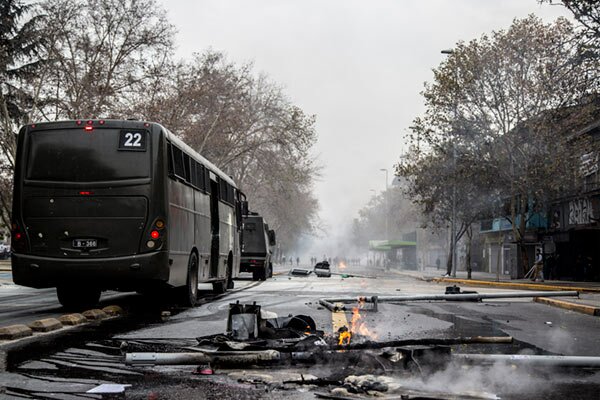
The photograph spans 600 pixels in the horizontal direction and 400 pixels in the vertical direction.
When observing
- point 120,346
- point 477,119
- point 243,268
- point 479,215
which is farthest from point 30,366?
point 479,215

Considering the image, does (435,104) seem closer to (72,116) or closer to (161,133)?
(72,116)

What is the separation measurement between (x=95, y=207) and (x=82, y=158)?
87 cm

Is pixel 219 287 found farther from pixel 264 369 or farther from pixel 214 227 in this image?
pixel 264 369

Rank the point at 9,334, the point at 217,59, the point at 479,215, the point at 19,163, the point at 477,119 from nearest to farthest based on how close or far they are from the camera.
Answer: the point at 9,334, the point at 19,163, the point at 477,119, the point at 217,59, the point at 479,215

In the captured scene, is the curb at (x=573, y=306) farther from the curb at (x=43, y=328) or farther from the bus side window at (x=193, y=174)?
the curb at (x=43, y=328)

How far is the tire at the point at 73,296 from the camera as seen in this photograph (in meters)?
13.4

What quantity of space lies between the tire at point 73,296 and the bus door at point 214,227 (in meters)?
3.95

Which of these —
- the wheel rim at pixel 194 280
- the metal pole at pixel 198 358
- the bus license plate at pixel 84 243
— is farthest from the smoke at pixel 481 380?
the wheel rim at pixel 194 280

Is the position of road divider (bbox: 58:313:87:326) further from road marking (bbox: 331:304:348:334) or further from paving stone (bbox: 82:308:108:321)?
road marking (bbox: 331:304:348:334)

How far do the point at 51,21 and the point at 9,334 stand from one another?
97.1ft

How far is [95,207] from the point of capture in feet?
38.9

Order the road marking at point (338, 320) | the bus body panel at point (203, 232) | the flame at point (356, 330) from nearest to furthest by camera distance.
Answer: the flame at point (356, 330) → the road marking at point (338, 320) → the bus body panel at point (203, 232)

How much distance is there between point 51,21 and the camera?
34781 mm

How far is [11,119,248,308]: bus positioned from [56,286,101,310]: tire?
0.93 metres
